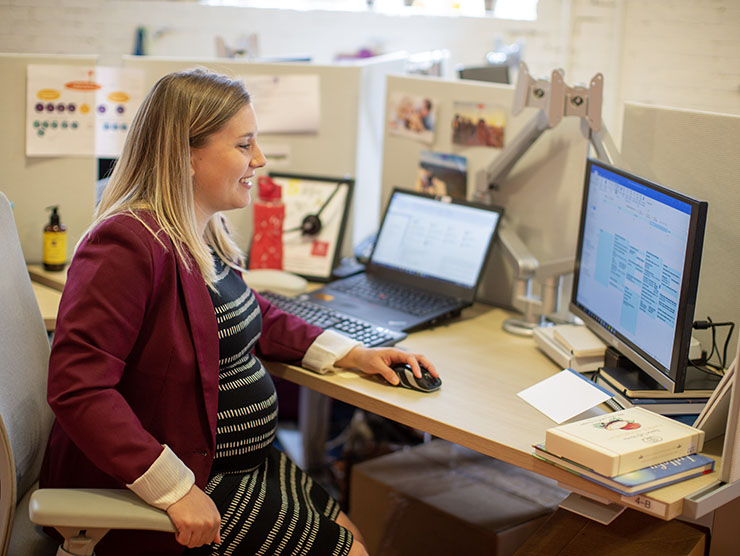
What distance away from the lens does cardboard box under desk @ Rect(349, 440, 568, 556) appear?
1.77 metres

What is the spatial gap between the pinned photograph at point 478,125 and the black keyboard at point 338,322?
22.0 inches

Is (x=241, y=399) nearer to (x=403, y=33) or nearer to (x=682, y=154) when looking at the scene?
(x=682, y=154)

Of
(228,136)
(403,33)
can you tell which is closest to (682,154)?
(228,136)

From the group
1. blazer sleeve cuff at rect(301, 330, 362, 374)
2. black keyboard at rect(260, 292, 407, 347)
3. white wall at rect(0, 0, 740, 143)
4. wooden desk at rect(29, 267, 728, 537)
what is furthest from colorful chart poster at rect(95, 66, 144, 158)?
white wall at rect(0, 0, 740, 143)

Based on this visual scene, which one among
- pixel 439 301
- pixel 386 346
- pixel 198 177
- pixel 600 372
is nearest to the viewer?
pixel 198 177

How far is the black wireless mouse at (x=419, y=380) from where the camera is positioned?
1501mm

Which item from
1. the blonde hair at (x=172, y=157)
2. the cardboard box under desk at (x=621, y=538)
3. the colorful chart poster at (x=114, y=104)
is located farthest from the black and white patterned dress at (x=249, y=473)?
the colorful chart poster at (x=114, y=104)

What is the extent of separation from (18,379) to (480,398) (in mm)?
783

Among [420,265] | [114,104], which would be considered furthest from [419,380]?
[114,104]

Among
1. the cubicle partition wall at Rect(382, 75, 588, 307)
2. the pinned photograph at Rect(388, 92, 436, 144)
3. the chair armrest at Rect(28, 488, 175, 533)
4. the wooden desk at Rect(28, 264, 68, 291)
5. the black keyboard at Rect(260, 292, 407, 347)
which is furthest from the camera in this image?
the pinned photograph at Rect(388, 92, 436, 144)

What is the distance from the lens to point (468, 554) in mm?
1774

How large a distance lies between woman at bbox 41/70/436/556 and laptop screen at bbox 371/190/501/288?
1.50ft

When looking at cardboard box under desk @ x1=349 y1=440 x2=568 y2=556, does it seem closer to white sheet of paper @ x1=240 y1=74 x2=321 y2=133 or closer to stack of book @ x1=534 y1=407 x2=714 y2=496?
stack of book @ x1=534 y1=407 x2=714 y2=496

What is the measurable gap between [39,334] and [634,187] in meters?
1.07
